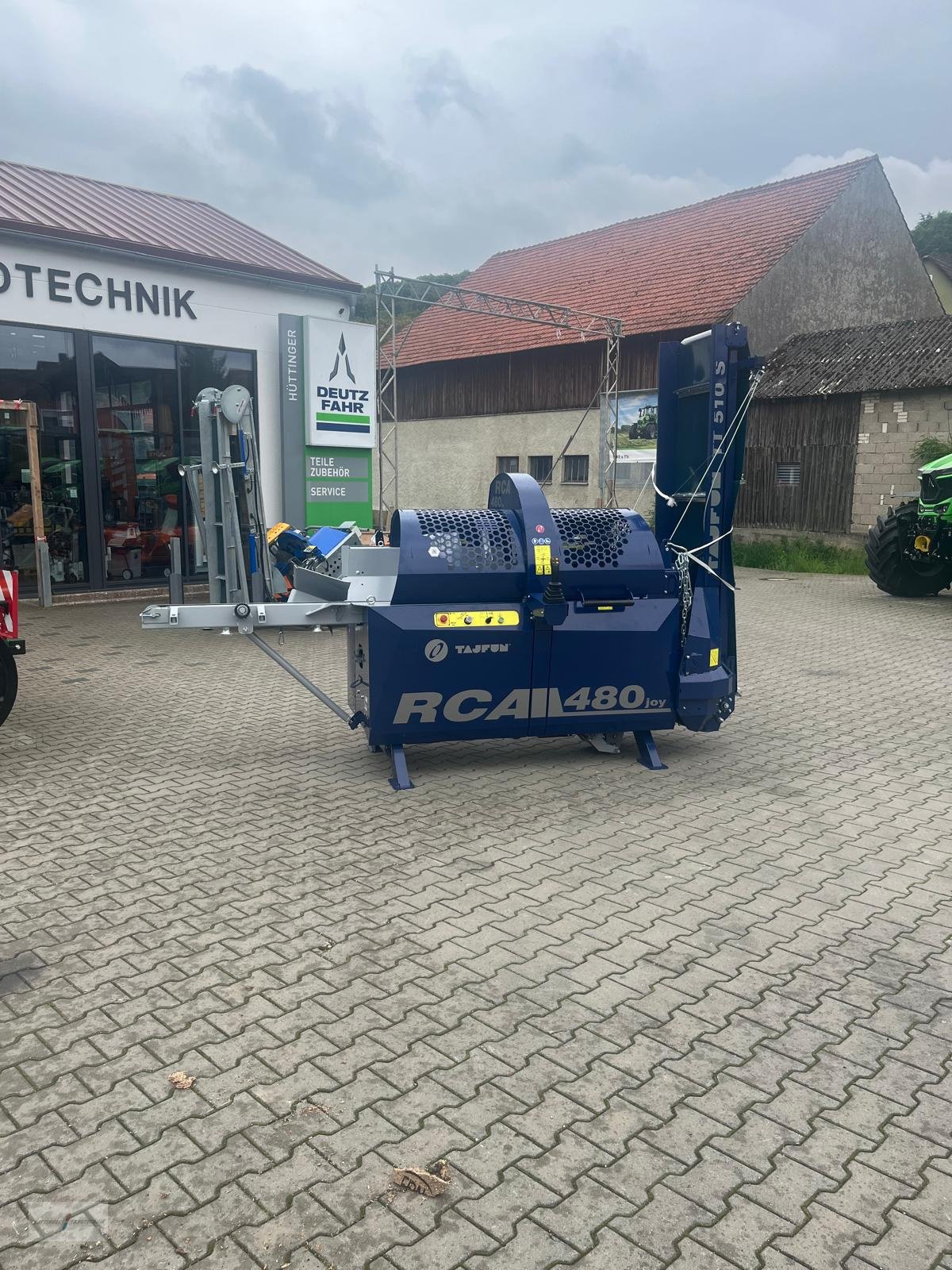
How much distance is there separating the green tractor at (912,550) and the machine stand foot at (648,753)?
977cm

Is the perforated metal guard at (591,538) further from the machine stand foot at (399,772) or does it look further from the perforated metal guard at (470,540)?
the machine stand foot at (399,772)

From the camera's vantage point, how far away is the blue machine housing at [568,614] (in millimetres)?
5758

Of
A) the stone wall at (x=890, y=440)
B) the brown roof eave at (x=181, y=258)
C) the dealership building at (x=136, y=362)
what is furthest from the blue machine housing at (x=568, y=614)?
the stone wall at (x=890, y=440)

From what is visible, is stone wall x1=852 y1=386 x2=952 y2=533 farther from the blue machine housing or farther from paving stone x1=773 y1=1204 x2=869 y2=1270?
paving stone x1=773 y1=1204 x2=869 y2=1270

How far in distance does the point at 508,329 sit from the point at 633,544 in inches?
850

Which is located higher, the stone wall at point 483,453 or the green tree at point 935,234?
the green tree at point 935,234

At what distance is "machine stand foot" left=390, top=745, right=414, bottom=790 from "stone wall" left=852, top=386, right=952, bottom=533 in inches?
610

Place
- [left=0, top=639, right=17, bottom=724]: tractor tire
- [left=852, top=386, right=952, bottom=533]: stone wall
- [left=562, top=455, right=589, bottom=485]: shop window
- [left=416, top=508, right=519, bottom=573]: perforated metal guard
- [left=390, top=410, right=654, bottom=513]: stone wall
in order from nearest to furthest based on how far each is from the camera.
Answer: [left=416, top=508, right=519, bottom=573]: perforated metal guard, [left=0, top=639, right=17, bottom=724]: tractor tire, [left=852, top=386, right=952, bottom=533]: stone wall, [left=390, top=410, right=654, bottom=513]: stone wall, [left=562, top=455, right=589, bottom=485]: shop window

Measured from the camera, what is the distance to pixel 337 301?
1506cm

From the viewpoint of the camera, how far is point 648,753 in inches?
251

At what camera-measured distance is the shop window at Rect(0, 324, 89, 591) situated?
41.9ft

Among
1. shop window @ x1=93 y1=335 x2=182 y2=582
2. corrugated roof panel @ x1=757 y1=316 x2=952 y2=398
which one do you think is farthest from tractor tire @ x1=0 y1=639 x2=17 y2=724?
corrugated roof panel @ x1=757 y1=316 x2=952 y2=398

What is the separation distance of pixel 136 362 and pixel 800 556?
1333cm

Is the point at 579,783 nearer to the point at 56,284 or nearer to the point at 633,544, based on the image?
the point at 633,544
